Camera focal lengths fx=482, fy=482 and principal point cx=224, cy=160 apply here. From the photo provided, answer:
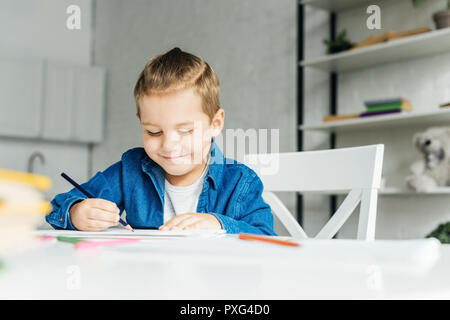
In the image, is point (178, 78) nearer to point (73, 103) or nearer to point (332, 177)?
point (332, 177)

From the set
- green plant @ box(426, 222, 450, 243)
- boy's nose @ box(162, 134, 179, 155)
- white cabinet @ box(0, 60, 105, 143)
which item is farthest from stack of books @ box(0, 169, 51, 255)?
white cabinet @ box(0, 60, 105, 143)

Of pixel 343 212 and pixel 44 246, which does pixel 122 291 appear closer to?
pixel 44 246

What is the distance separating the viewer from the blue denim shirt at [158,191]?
101 centimetres

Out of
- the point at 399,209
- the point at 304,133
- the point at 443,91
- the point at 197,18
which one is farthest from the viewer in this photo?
the point at 197,18

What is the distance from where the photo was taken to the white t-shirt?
3.65ft

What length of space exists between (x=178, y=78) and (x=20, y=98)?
3.24 m

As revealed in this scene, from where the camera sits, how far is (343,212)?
3.64 feet

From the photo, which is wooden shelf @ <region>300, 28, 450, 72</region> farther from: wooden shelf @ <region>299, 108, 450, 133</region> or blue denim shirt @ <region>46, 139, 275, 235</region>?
blue denim shirt @ <region>46, 139, 275, 235</region>

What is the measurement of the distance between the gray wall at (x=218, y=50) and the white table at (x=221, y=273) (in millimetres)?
2350

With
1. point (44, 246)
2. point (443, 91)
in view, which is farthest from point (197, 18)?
point (44, 246)

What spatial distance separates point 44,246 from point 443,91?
2.17m

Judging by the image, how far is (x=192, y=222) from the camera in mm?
772

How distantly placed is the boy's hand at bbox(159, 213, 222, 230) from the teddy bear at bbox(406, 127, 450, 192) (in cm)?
150
